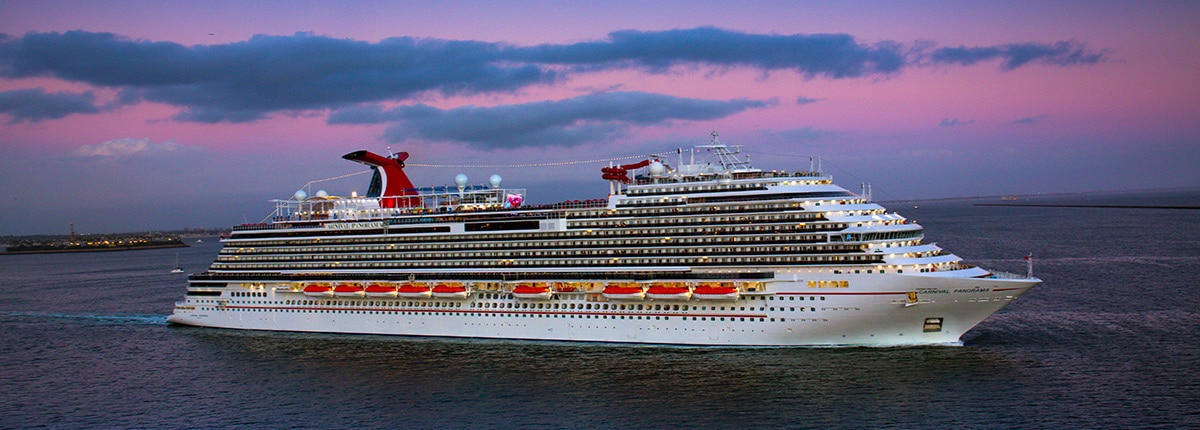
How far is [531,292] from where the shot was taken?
Result: 37.5m

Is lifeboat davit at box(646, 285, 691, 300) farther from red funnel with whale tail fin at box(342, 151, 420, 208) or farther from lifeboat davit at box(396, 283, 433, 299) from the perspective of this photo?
red funnel with whale tail fin at box(342, 151, 420, 208)

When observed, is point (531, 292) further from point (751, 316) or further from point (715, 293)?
point (751, 316)

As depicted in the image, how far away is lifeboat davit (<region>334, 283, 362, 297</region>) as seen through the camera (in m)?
41.2

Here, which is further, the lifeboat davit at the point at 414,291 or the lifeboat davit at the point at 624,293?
the lifeboat davit at the point at 414,291

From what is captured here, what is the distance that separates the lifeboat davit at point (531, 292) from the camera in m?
37.2

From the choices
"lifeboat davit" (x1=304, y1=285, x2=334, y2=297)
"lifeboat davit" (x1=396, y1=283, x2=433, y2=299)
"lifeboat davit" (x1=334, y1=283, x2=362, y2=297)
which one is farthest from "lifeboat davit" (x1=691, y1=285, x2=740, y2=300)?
"lifeboat davit" (x1=304, y1=285, x2=334, y2=297)

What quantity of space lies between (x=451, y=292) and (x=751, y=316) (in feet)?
44.3

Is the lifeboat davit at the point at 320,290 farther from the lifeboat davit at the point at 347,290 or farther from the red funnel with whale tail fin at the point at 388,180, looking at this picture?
the red funnel with whale tail fin at the point at 388,180

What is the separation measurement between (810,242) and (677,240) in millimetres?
5474

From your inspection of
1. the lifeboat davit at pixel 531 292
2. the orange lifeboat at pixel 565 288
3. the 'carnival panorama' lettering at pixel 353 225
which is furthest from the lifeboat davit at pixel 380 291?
the orange lifeboat at pixel 565 288

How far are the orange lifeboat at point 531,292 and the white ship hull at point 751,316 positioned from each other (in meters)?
0.44

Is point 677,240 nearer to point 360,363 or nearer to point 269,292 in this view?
point 360,363

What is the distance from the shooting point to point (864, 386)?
28.7m

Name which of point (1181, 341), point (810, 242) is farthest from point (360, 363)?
point (1181, 341)
